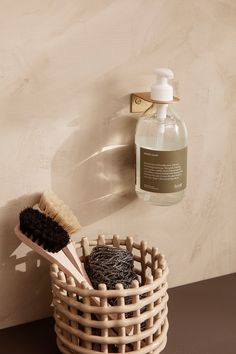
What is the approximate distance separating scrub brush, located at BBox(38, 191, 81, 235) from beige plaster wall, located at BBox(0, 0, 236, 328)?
44 millimetres

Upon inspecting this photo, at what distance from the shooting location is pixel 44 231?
31.0 inches

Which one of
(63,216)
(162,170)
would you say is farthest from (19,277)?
(162,170)

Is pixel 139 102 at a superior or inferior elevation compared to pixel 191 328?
superior

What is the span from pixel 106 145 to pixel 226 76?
0.26 metres

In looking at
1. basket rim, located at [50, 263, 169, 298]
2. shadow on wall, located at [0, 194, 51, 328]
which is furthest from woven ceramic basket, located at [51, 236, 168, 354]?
shadow on wall, located at [0, 194, 51, 328]

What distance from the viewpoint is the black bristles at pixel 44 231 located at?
0.79 metres

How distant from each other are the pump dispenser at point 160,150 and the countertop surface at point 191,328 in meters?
0.21

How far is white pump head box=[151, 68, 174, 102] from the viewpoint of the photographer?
0.87 m

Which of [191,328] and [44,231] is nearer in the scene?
[44,231]

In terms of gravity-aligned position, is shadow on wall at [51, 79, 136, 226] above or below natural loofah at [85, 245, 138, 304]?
above

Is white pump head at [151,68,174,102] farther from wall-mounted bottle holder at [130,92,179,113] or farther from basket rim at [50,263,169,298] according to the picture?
basket rim at [50,263,169,298]

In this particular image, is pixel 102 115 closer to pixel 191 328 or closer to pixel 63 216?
pixel 63 216

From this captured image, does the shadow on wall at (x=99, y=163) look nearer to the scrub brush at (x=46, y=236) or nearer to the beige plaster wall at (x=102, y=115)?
the beige plaster wall at (x=102, y=115)

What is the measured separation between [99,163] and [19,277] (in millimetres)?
222
